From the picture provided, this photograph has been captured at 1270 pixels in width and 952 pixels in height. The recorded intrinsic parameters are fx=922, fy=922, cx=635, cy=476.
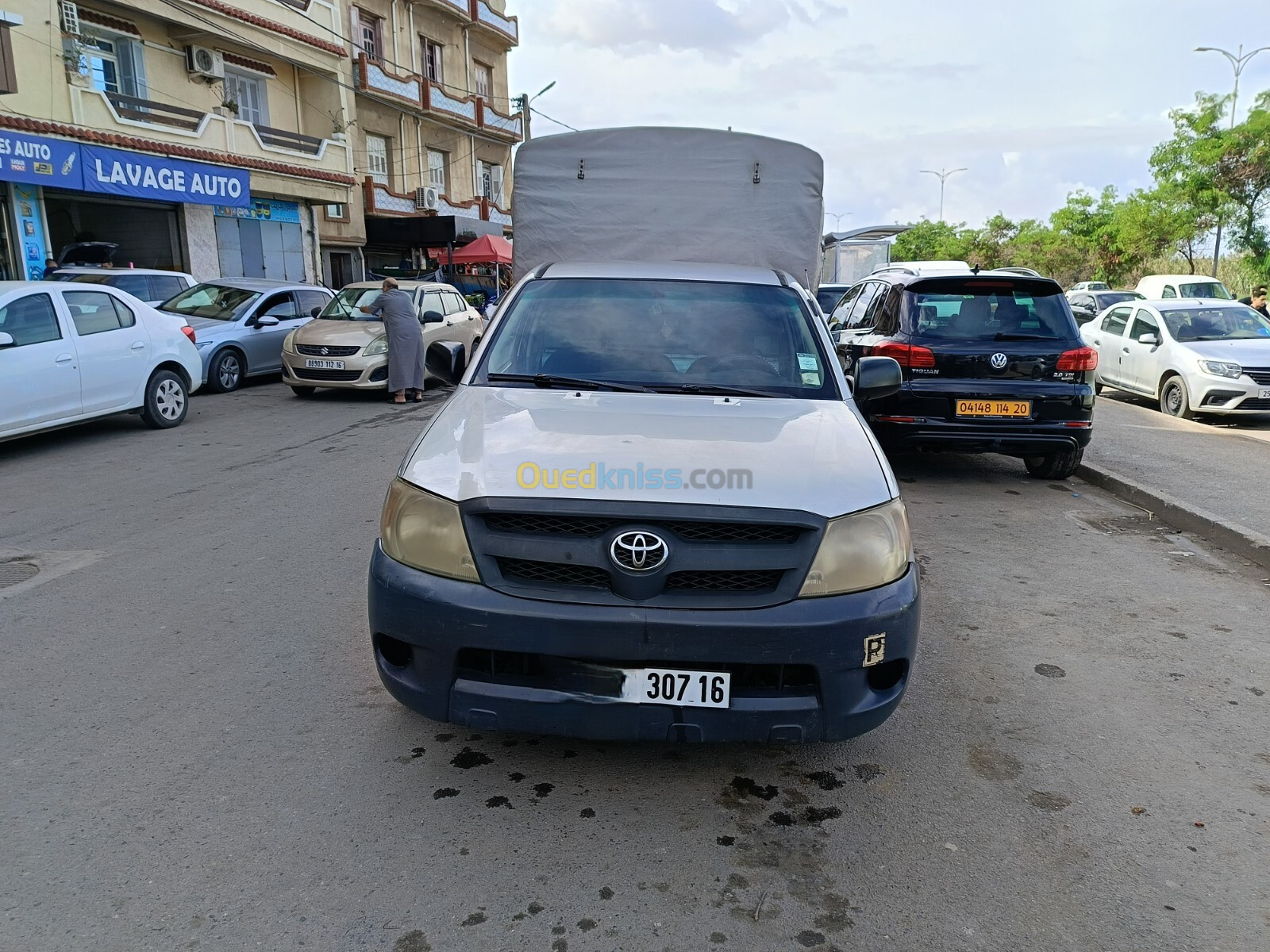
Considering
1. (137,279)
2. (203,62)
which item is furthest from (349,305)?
(203,62)

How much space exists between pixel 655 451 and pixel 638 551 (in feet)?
1.46

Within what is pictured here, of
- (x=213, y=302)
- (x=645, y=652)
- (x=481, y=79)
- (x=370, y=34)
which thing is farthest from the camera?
(x=481, y=79)

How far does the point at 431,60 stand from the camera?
3203 centimetres

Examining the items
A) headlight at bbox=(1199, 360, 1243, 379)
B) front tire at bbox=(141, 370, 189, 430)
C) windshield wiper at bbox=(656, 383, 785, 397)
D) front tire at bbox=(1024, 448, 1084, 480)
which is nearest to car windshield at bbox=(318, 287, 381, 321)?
front tire at bbox=(141, 370, 189, 430)

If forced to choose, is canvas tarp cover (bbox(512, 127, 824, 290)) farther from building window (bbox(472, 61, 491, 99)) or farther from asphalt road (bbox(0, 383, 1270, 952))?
building window (bbox(472, 61, 491, 99))

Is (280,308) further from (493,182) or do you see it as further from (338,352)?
(493,182)

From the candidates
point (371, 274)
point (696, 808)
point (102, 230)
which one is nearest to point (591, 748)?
point (696, 808)

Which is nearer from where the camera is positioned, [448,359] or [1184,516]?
[448,359]

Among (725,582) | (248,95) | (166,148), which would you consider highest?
(248,95)

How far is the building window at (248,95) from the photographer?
22.2 m

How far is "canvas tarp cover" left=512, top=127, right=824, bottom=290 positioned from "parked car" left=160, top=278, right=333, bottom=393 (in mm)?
7868

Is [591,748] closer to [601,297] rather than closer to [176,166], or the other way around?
[601,297]

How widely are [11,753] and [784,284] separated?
12.2ft

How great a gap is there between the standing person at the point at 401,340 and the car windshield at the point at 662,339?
8.43m
